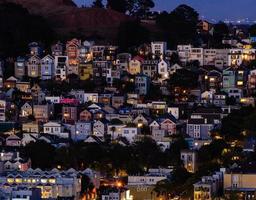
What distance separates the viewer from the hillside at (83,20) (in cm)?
3959

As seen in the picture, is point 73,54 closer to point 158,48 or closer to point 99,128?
point 158,48

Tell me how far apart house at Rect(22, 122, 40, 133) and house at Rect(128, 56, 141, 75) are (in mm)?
5214

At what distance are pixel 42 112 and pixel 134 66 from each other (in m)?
4.55

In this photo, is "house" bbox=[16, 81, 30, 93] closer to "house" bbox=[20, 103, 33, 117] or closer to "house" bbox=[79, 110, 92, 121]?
"house" bbox=[20, 103, 33, 117]

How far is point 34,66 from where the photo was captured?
110 ft

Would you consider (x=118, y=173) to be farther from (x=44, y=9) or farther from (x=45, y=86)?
(x=44, y=9)

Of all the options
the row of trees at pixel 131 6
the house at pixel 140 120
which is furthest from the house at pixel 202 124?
the row of trees at pixel 131 6

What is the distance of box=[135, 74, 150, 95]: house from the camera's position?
32344 mm

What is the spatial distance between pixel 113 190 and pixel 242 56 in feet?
39.2

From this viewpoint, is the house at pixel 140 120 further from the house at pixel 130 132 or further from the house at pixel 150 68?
the house at pixel 150 68

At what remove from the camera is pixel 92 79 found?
3325cm

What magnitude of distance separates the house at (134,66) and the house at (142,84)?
1220mm

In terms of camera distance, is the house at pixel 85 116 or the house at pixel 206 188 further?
the house at pixel 85 116

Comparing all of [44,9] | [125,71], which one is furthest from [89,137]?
[44,9]
